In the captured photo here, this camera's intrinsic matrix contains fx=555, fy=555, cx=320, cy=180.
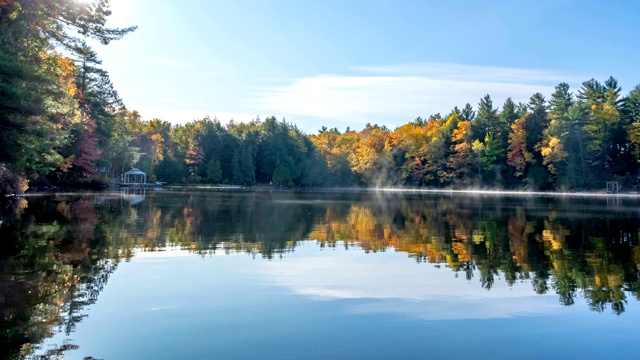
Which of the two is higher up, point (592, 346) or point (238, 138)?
point (238, 138)

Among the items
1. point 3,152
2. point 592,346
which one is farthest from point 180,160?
point 592,346

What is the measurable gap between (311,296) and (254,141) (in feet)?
332

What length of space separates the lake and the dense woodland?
6.79m

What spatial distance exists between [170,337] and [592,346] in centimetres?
559

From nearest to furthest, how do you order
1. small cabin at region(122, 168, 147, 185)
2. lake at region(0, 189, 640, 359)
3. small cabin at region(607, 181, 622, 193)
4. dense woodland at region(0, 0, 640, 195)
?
1. lake at region(0, 189, 640, 359)
2. dense woodland at region(0, 0, 640, 195)
3. small cabin at region(607, 181, 622, 193)
4. small cabin at region(122, 168, 147, 185)

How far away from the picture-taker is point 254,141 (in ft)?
361

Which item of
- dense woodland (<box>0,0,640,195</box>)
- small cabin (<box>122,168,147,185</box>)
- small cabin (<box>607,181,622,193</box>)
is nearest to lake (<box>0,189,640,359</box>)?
dense woodland (<box>0,0,640,195</box>)

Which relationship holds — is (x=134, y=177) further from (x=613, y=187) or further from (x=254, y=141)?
(x=613, y=187)

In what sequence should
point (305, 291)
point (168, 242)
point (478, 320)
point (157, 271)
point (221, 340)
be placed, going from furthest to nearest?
point (168, 242) → point (157, 271) → point (305, 291) → point (478, 320) → point (221, 340)

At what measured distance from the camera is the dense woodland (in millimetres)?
21359

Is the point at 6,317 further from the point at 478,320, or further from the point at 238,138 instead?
the point at 238,138

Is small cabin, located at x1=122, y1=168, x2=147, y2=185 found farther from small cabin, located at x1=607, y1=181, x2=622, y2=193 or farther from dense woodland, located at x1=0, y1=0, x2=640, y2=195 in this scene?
small cabin, located at x1=607, y1=181, x2=622, y2=193

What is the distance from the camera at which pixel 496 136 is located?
94625mm

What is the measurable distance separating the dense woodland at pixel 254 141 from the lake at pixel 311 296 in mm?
6791
